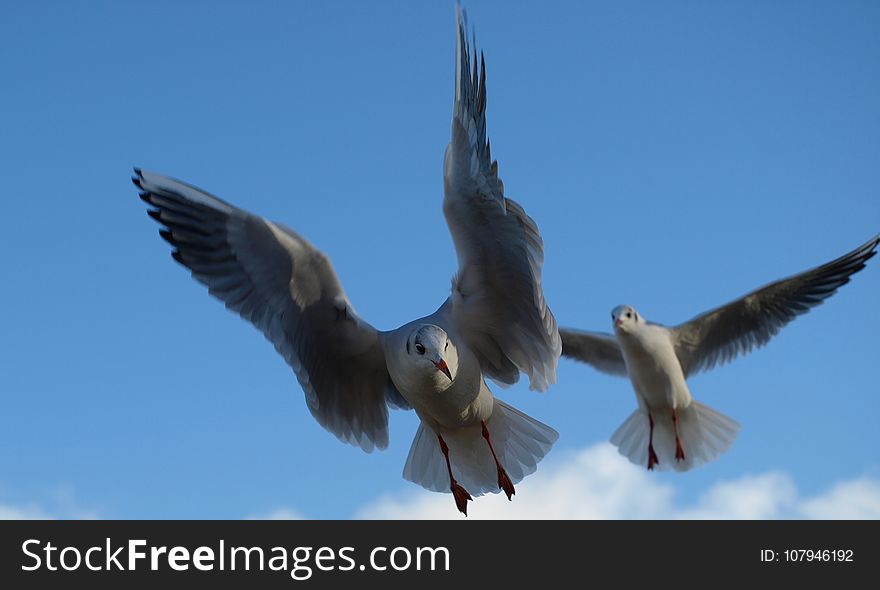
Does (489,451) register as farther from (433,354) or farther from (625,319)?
(625,319)

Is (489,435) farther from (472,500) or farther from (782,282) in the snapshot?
(782,282)

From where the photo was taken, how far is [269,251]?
575cm

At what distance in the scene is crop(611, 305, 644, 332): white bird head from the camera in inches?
387

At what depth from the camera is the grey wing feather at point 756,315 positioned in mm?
9469

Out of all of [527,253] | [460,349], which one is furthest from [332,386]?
[527,253]

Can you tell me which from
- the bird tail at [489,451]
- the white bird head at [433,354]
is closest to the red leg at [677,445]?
the bird tail at [489,451]

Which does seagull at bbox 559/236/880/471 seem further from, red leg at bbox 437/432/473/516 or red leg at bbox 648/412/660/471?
red leg at bbox 437/432/473/516

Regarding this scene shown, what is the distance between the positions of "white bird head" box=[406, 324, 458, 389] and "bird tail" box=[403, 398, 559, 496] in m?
0.73

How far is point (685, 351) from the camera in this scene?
10094 millimetres

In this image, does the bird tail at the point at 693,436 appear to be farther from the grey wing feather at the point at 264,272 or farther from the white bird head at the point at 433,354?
the white bird head at the point at 433,354

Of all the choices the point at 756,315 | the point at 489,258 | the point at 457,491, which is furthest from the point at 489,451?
the point at 756,315

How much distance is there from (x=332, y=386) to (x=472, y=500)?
1.04 meters

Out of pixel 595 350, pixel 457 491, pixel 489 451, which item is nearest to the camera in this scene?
pixel 457 491

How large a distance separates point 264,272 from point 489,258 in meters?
1.19
